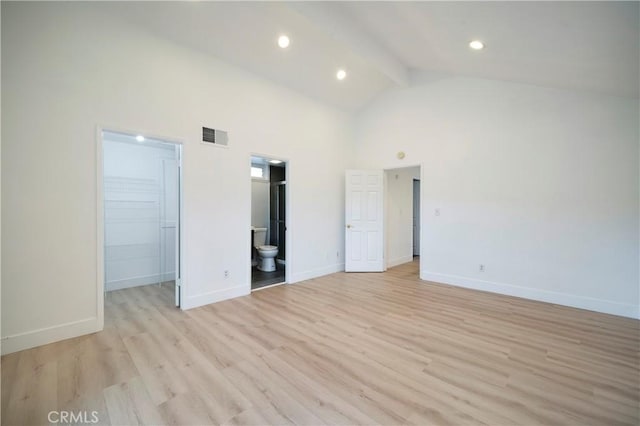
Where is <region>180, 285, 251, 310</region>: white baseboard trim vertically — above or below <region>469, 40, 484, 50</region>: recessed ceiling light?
below

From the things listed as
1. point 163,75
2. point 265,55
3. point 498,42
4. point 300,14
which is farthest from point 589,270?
point 163,75

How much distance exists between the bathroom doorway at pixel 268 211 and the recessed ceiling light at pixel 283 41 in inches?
105

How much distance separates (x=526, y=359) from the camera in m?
2.35

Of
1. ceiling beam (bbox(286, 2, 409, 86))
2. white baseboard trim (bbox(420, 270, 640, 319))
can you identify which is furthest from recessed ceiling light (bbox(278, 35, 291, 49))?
white baseboard trim (bbox(420, 270, 640, 319))

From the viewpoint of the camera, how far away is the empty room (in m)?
1.99

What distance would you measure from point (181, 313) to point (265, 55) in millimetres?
3483

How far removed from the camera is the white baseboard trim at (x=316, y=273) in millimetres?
4761

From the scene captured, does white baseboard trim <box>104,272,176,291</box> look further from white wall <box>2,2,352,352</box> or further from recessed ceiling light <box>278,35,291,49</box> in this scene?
recessed ceiling light <box>278,35,291,49</box>

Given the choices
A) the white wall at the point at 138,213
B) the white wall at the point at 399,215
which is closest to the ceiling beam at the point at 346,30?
the white wall at the point at 399,215

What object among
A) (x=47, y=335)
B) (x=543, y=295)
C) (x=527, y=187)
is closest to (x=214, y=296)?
(x=47, y=335)

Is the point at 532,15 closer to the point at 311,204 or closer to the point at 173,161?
the point at 311,204

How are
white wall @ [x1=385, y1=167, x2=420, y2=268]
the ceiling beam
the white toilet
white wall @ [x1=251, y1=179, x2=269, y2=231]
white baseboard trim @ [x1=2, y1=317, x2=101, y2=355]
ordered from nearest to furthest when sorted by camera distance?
1. white baseboard trim @ [x1=2, y1=317, x2=101, y2=355]
2. the ceiling beam
3. the white toilet
4. white wall @ [x1=385, y1=167, x2=420, y2=268]
5. white wall @ [x1=251, y1=179, x2=269, y2=231]

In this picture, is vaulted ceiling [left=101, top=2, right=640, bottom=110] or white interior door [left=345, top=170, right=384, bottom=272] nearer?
vaulted ceiling [left=101, top=2, right=640, bottom=110]

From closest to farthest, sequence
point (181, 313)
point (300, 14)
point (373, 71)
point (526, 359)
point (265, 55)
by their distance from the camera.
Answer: point (526, 359) → point (300, 14) → point (181, 313) → point (265, 55) → point (373, 71)
